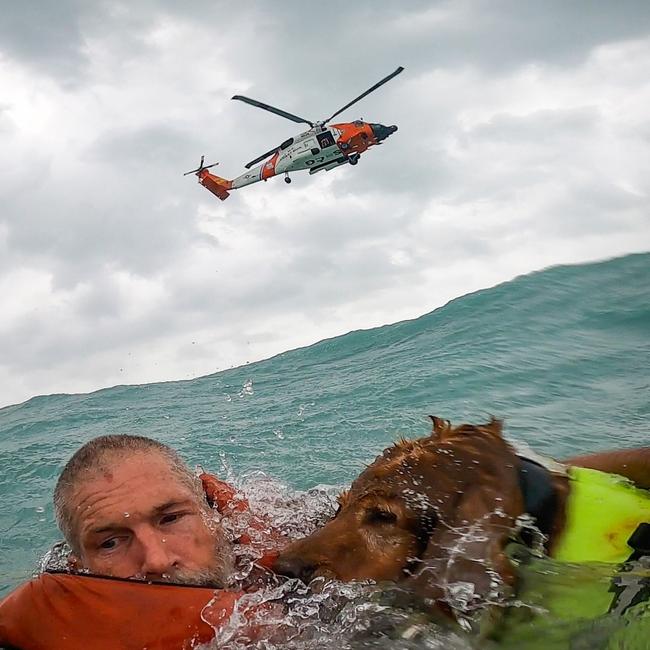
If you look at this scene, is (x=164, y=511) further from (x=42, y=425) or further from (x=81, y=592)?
(x=42, y=425)

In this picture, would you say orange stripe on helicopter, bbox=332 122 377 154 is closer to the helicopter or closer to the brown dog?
the helicopter

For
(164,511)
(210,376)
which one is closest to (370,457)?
(164,511)

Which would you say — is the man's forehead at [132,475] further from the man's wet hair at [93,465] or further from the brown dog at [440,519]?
the brown dog at [440,519]

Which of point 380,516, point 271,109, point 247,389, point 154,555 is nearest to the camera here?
point 380,516

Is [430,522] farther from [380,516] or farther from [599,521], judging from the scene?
[599,521]

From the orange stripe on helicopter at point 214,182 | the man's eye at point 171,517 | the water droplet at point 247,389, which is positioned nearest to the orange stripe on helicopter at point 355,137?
the orange stripe on helicopter at point 214,182

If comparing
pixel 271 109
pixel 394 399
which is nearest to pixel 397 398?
pixel 394 399

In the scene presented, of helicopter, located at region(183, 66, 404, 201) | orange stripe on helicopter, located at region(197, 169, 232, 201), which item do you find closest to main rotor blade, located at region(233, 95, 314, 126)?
helicopter, located at region(183, 66, 404, 201)
